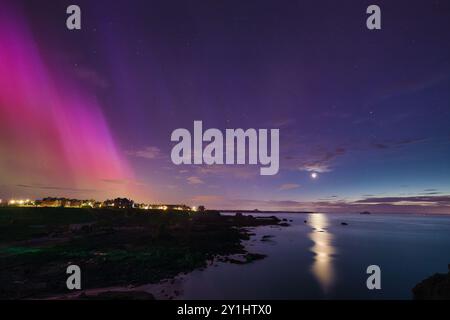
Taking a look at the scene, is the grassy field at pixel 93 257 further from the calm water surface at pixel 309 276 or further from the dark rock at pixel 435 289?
the dark rock at pixel 435 289

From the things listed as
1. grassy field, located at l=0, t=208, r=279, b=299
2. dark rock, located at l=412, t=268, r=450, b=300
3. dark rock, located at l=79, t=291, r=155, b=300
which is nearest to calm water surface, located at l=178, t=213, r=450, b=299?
dark rock, located at l=79, t=291, r=155, b=300

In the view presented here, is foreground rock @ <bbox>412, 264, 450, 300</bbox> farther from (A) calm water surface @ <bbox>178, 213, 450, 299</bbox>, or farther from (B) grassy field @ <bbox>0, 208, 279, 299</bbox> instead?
(B) grassy field @ <bbox>0, 208, 279, 299</bbox>

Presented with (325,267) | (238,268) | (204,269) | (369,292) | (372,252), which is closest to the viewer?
(369,292)

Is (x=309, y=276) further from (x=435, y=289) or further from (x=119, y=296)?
(x=119, y=296)

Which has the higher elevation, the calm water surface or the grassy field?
the grassy field

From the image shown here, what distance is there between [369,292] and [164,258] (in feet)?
72.8

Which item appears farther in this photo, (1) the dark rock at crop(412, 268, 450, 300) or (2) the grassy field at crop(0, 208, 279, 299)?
(2) the grassy field at crop(0, 208, 279, 299)

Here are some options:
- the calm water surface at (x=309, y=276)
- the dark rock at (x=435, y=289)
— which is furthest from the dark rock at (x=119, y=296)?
the dark rock at (x=435, y=289)

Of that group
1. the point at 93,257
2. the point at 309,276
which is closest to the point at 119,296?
the point at 93,257

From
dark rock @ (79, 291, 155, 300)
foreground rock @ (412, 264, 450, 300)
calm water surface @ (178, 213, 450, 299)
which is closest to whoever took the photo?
foreground rock @ (412, 264, 450, 300)

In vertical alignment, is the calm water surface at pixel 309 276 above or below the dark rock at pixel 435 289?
below

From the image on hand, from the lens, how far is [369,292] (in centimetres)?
2469
